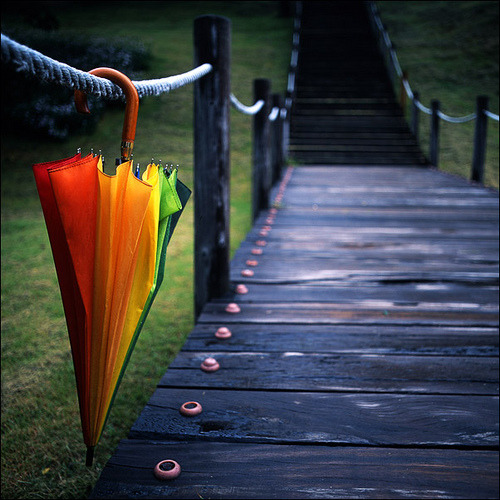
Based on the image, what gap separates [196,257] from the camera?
2.38 m

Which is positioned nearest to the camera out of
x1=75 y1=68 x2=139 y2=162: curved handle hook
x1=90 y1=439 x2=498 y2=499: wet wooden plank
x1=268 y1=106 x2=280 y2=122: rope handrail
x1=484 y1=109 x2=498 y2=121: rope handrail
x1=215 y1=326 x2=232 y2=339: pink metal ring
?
x1=75 y1=68 x2=139 y2=162: curved handle hook

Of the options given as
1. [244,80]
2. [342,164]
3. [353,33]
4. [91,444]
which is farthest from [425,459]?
[353,33]

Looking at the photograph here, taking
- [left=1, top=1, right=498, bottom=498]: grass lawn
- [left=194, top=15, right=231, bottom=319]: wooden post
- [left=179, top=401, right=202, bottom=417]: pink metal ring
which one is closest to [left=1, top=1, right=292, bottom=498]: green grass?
[left=1, top=1, right=498, bottom=498]: grass lawn

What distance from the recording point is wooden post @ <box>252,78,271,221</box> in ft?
14.9

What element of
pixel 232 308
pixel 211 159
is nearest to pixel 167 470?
pixel 232 308

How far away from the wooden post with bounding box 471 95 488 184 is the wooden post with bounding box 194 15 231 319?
5.47 meters

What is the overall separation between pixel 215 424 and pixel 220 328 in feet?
2.14

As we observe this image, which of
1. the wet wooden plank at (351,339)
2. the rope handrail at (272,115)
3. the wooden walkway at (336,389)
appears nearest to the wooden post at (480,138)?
the rope handrail at (272,115)

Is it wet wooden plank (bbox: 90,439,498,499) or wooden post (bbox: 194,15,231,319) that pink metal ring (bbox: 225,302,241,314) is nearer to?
wooden post (bbox: 194,15,231,319)

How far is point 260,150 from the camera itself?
4.58 m

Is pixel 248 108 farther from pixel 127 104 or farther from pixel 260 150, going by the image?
pixel 127 104

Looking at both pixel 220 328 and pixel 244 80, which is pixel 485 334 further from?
pixel 244 80

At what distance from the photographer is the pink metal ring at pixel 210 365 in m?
1.75

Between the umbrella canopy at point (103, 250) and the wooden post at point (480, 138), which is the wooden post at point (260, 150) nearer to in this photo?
the wooden post at point (480, 138)
